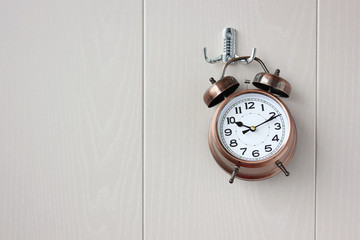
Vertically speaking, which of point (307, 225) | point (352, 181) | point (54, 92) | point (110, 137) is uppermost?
point (54, 92)

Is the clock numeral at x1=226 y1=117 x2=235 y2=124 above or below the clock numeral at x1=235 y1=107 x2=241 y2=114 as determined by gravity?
below

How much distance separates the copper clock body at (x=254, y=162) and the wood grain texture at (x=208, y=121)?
0.15ft

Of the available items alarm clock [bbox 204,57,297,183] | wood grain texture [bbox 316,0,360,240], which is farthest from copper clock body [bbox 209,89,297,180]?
wood grain texture [bbox 316,0,360,240]

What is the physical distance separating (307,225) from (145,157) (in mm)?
483

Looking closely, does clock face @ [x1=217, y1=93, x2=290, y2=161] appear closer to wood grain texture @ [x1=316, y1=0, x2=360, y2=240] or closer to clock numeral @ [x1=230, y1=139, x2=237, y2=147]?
clock numeral @ [x1=230, y1=139, x2=237, y2=147]

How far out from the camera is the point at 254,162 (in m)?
0.86

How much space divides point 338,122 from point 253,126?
0.25 meters

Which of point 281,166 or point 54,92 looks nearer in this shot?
point 281,166

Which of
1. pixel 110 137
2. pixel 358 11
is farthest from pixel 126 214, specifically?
pixel 358 11

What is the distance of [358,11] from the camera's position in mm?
940

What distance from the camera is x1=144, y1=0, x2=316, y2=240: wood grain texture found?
3.07ft

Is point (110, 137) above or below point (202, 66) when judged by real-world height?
below

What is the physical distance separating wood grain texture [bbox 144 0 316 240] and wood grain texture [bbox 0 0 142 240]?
0.18 feet

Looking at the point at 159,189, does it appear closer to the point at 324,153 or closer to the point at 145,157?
the point at 145,157
